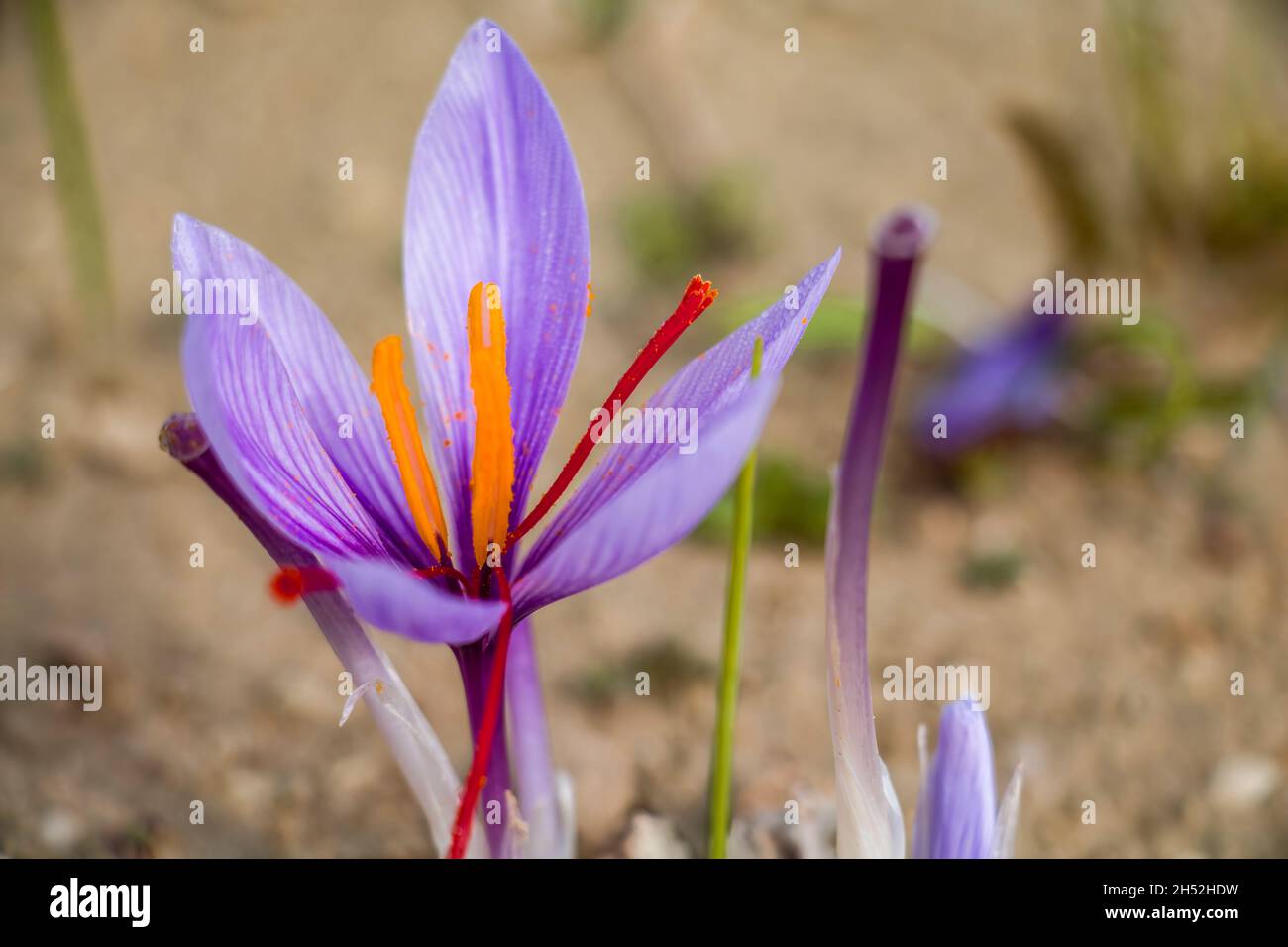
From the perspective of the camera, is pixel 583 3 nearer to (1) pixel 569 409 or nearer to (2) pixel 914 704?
(1) pixel 569 409

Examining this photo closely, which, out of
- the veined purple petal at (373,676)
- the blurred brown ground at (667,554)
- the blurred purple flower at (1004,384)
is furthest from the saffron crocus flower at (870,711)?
the blurred purple flower at (1004,384)

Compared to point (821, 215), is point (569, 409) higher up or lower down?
lower down

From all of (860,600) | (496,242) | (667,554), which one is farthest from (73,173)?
(860,600)

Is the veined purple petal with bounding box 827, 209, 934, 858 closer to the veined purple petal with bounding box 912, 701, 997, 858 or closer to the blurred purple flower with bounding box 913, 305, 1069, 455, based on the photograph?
the veined purple petal with bounding box 912, 701, 997, 858

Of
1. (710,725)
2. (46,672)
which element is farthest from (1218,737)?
(46,672)

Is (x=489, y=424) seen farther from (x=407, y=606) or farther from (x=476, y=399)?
(x=407, y=606)
